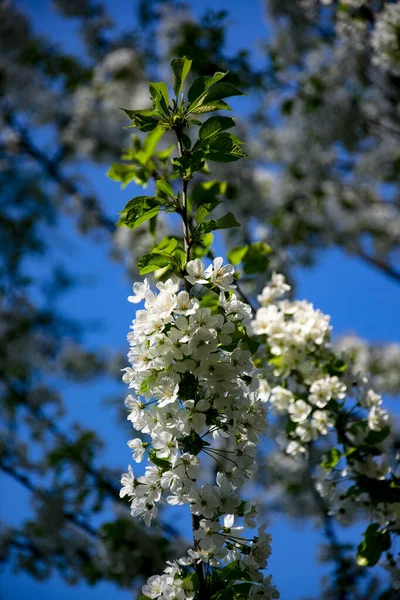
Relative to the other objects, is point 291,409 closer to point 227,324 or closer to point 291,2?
→ point 227,324

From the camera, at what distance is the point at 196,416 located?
45.4 inches

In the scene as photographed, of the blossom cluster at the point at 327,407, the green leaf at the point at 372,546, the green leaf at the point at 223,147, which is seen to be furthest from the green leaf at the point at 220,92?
the green leaf at the point at 372,546

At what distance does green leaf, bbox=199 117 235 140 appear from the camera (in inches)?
50.9

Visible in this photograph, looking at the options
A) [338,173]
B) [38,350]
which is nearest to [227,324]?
[338,173]

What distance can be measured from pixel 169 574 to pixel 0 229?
22.7ft

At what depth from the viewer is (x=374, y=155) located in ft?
18.9

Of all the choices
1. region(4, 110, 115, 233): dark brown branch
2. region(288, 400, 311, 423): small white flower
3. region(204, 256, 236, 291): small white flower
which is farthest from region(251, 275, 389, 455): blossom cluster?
region(4, 110, 115, 233): dark brown branch

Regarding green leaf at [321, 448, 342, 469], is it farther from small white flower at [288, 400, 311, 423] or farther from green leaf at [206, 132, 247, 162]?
green leaf at [206, 132, 247, 162]

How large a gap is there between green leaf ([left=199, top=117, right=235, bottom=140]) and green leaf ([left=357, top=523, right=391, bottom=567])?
1.24 meters

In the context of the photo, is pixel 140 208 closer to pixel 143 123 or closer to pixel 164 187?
pixel 164 187

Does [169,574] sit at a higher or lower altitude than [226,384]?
lower

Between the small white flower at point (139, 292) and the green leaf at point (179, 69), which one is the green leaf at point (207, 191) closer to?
the green leaf at point (179, 69)

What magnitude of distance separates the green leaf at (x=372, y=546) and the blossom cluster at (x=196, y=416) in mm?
480

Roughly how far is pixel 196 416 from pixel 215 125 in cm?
72
